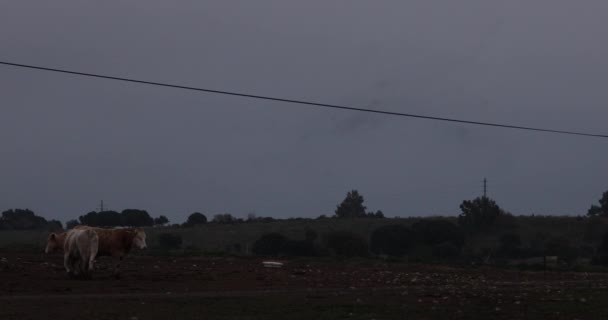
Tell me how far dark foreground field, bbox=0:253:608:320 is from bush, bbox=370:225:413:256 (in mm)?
32343

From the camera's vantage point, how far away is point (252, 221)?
98.6m

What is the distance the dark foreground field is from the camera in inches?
850

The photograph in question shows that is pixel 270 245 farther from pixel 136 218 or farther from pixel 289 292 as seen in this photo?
pixel 289 292

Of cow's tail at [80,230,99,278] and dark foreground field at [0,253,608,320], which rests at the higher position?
cow's tail at [80,230,99,278]

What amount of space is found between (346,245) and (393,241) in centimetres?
763

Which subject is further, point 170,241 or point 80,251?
point 170,241

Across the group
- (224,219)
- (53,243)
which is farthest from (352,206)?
(53,243)

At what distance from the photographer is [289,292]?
1090 inches

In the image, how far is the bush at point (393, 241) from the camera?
241 ft

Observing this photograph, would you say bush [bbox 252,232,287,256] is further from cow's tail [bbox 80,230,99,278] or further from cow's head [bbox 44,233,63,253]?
cow's tail [bbox 80,230,99,278]

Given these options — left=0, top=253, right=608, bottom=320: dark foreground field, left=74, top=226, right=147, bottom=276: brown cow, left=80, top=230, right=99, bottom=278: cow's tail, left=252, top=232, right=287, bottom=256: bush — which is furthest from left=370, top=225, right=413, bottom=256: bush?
left=80, top=230, right=99, bottom=278: cow's tail

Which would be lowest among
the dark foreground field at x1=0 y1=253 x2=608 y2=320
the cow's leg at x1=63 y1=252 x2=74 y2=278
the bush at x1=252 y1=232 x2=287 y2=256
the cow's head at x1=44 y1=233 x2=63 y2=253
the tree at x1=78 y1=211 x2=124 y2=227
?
the dark foreground field at x1=0 y1=253 x2=608 y2=320

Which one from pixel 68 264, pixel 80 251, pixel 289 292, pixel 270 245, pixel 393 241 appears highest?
pixel 393 241

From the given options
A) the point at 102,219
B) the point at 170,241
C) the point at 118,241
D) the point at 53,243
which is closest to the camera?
the point at 118,241
